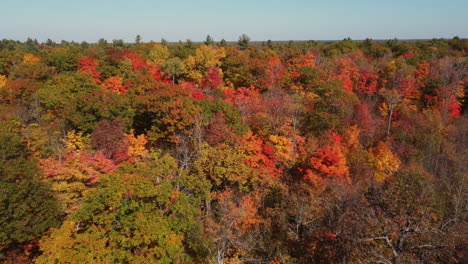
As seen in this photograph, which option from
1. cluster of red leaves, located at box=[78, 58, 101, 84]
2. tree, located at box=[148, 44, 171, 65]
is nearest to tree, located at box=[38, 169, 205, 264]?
cluster of red leaves, located at box=[78, 58, 101, 84]

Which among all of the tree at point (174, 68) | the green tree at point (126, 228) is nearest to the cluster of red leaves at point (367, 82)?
the tree at point (174, 68)

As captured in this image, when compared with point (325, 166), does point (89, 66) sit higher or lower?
higher

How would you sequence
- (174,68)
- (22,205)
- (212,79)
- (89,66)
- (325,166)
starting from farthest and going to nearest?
1. (212,79)
2. (89,66)
3. (174,68)
4. (325,166)
5. (22,205)

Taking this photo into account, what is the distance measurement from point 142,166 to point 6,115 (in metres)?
25.3

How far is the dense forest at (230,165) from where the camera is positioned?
17.2 m

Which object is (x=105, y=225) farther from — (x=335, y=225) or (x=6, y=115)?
(x=6, y=115)

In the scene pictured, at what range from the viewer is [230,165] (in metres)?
26.5

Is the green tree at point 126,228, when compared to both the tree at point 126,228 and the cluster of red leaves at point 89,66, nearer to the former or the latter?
the tree at point 126,228

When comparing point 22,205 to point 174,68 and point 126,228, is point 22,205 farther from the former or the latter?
point 174,68

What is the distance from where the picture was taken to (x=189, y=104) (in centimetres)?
3114

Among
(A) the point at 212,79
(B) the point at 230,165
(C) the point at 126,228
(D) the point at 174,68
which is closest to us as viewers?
(C) the point at 126,228

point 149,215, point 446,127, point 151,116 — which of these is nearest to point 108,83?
point 151,116

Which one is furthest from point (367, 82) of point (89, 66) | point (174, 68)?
point (89, 66)

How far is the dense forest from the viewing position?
1725cm
